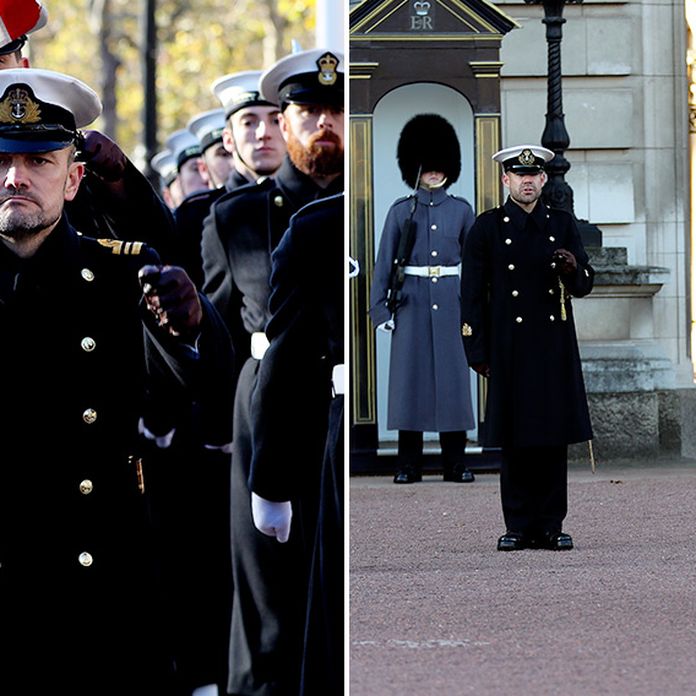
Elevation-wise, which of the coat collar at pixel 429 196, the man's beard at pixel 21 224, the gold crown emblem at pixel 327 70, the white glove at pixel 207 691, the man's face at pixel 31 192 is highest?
the gold crown emblem at pixel 327 70

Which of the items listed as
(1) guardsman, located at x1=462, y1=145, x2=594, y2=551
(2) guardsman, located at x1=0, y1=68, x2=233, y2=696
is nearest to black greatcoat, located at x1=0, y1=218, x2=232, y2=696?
(2) guardsman, located at x1=0, y1=68, x2=233, y2=696

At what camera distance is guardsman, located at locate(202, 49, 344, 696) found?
16.9ft

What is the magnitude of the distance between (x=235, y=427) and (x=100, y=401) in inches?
51.8

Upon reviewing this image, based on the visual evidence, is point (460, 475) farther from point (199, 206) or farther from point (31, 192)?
point (31, 192)

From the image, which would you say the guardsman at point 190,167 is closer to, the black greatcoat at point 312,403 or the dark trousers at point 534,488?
the dark trousers at point 534,488

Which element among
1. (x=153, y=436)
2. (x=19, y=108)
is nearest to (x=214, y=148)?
A: (x=153, y=436)

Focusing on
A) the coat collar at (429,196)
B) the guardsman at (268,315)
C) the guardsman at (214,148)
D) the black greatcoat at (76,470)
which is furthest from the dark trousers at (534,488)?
the black greatcoat at (76,470)

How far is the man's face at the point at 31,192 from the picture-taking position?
4223 mm

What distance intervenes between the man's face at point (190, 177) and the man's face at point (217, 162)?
56.0 inches

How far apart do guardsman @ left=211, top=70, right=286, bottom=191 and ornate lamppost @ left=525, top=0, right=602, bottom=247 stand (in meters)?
1.07

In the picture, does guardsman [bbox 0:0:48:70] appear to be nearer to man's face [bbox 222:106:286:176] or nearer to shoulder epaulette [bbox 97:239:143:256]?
shoulder epaulette [bbox 97:239:143:256]

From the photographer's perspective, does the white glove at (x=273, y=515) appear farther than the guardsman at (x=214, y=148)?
No

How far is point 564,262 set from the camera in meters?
8.18

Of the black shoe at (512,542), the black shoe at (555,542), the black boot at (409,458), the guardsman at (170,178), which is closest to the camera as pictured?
the black boot at (409,458)
